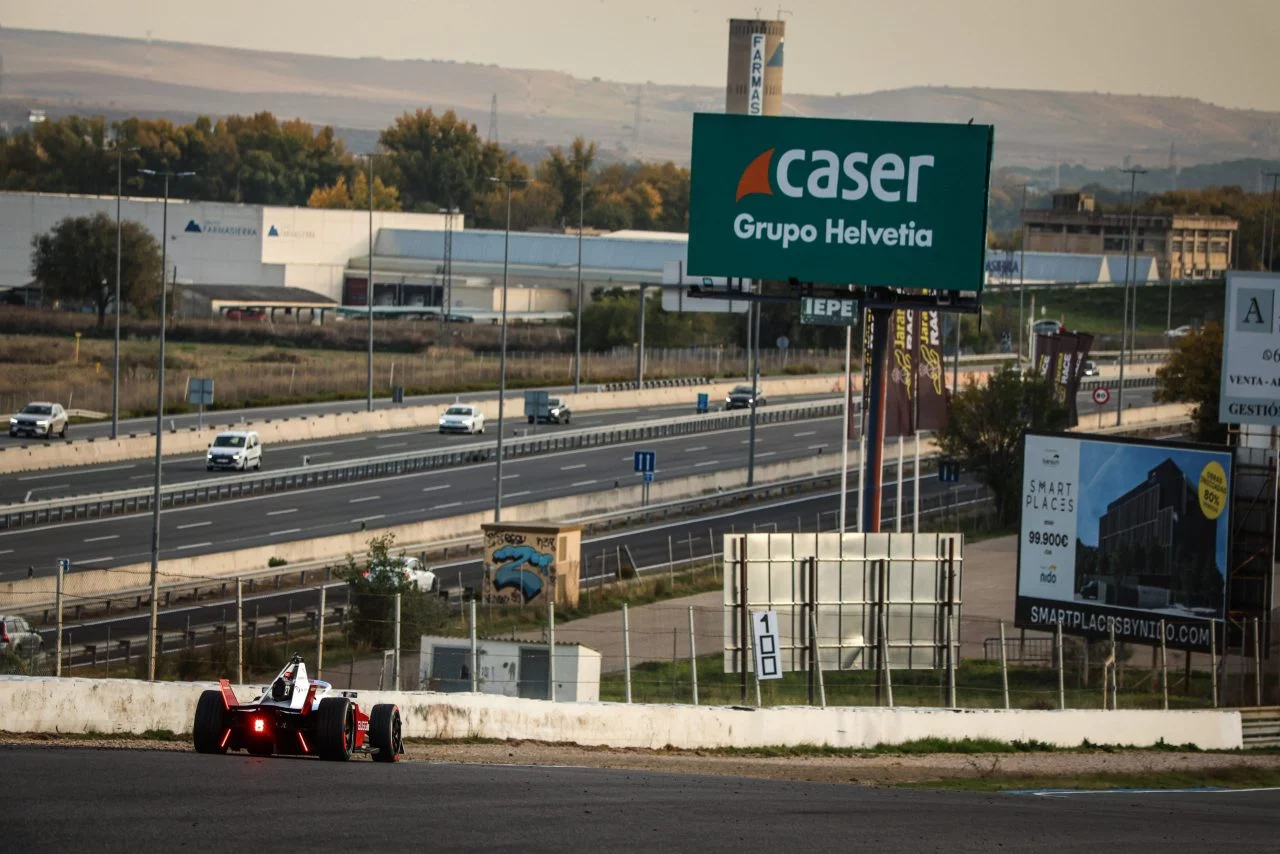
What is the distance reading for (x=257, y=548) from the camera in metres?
47.8

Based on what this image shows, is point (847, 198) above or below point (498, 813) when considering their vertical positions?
above

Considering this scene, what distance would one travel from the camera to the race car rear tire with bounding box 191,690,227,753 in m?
19.5

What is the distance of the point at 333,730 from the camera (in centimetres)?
1961

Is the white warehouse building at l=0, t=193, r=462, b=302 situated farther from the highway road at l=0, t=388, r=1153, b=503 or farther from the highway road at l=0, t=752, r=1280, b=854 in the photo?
the highway road at l=0, t=752, r=1280, b=854

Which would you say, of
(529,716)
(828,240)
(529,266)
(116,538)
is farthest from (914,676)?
(529,266)

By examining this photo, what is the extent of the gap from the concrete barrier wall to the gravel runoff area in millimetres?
278

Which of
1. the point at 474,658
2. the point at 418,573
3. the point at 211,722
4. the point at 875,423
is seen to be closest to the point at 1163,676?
the point at 875,423

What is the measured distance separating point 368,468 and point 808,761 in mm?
43541

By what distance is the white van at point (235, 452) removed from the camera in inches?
2603

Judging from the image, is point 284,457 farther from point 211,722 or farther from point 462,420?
point 211,722

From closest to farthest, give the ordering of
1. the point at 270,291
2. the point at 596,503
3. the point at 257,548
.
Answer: the point at 257,548
the point at 596,503
the point at 270,291

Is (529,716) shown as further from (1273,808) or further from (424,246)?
(424,246)

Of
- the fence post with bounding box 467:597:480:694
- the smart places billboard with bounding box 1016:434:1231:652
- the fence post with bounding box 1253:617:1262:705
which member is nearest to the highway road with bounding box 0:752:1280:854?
the fence post with bounding box 467:597:480:694

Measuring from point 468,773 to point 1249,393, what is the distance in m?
25.0
